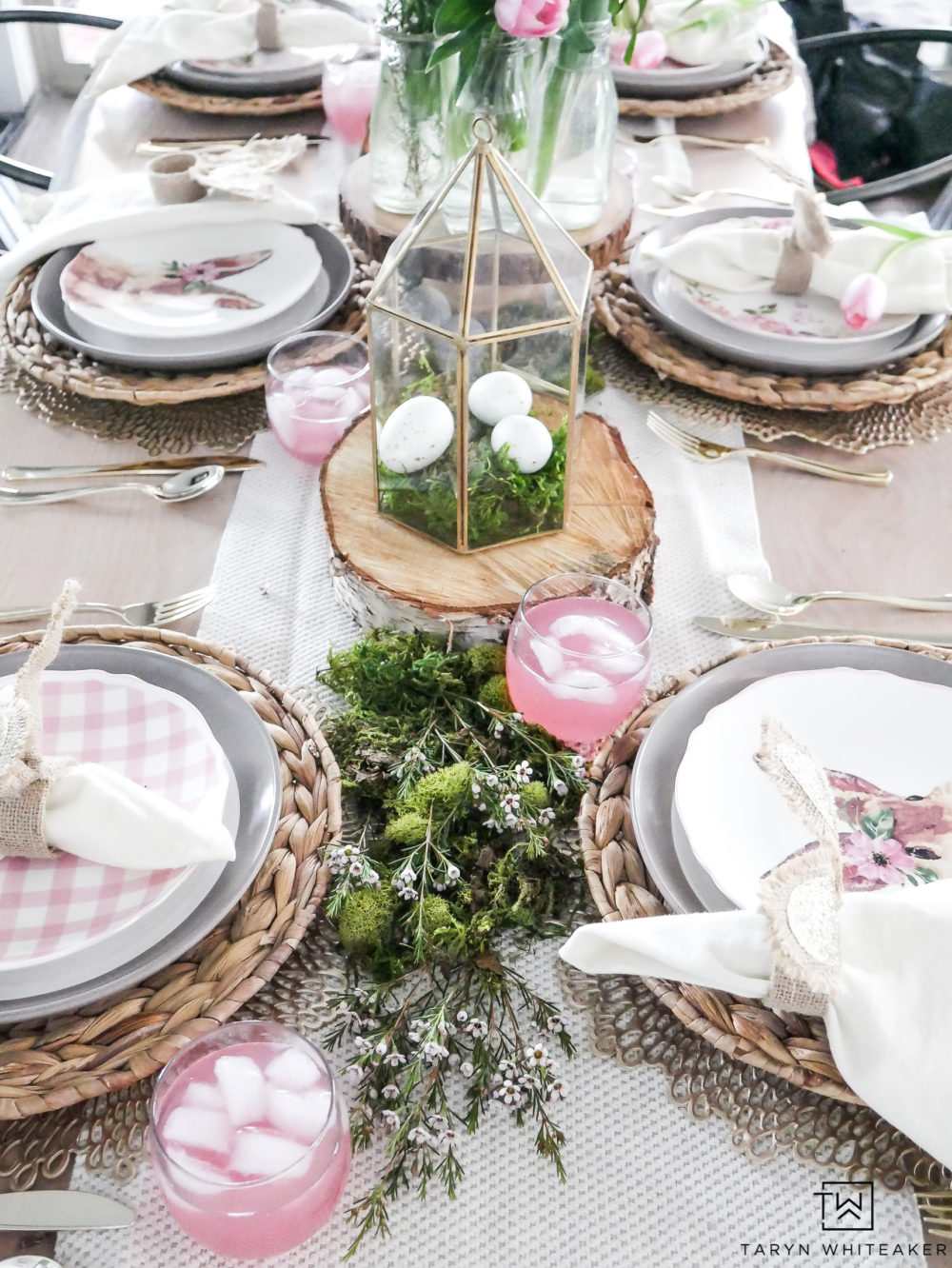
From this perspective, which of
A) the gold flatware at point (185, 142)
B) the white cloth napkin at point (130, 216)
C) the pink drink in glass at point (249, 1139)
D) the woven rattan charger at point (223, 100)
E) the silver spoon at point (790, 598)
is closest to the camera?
the pink drink in glass at point (249, 1139)

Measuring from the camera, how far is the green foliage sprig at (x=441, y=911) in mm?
639

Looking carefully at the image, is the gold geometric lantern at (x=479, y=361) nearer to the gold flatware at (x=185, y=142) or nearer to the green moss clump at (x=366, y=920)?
the green moss clump at (x=366, y=920)

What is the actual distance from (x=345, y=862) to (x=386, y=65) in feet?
3.35

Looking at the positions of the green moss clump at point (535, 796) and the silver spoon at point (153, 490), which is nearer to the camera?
the green moss clump at point (535, 796)

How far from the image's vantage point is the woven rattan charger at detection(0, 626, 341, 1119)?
614mm

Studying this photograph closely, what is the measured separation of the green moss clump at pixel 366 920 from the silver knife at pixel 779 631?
0.42 meters

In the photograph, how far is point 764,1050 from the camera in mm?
621

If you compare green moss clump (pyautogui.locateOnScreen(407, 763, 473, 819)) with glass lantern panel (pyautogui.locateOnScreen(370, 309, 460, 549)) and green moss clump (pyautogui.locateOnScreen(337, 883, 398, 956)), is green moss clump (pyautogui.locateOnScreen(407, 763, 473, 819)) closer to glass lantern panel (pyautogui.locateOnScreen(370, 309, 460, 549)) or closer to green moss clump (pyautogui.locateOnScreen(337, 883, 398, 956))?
green moss clump (pyautogui.locateOnScreen(337, 883, 398, 956))

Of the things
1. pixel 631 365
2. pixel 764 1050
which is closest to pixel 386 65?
pixel 631 365

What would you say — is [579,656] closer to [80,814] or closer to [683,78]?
[80,814]

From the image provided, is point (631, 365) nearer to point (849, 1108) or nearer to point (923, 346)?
point (923, 346)

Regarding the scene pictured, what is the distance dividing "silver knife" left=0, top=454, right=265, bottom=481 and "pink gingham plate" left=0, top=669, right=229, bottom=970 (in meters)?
0.38

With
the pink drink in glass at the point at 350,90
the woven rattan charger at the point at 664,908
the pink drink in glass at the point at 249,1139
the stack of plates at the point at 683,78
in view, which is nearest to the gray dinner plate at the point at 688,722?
the woven rattan charger at the point at 664,908

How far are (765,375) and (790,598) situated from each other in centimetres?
33
